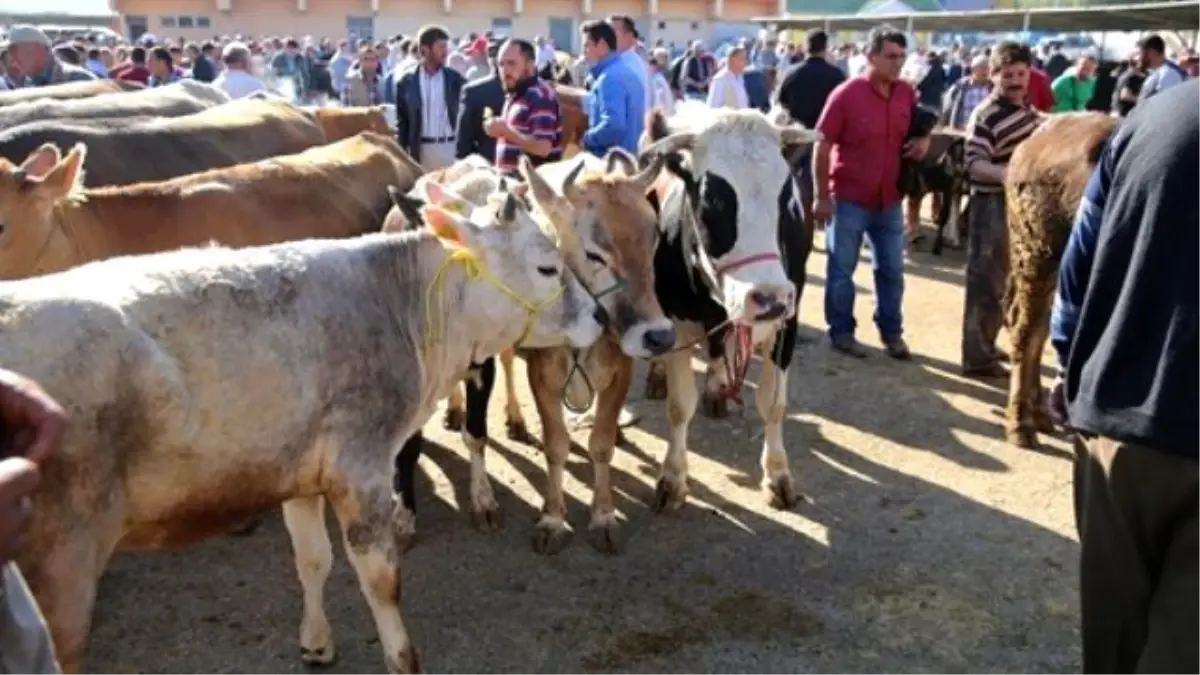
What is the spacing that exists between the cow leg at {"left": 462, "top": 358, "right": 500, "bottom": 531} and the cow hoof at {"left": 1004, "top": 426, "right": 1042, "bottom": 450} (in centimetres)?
303

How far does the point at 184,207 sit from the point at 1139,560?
4.10 meters

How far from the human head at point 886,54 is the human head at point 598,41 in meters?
1.75

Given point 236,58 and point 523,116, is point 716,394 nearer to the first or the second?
point 523,116

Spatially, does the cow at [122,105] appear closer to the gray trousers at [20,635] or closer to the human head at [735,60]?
the gray trousers at [20,635]

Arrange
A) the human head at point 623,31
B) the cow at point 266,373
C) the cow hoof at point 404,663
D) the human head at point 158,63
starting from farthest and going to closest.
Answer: the human head at point 158,63
the human head at point 623,31
the cow hoof at point 404,663
the cow at point 266,373

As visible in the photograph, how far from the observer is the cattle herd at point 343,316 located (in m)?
2.74

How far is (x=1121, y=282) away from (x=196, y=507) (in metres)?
2.52

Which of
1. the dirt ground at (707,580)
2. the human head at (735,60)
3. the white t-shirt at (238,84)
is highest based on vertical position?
the human head at (735,60)

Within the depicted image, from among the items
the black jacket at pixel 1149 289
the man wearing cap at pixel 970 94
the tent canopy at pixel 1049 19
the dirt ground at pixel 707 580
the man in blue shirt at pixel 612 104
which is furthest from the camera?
the tent canopy at pixel 1049 19

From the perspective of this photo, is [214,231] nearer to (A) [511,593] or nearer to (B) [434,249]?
(B) [434,249]

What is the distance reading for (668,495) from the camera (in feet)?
17.3

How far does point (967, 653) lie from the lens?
13.3ft

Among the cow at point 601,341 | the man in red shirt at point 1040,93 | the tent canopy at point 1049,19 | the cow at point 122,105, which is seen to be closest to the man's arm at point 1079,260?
the cow at point 601,341

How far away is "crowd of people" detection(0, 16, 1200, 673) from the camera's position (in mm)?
2393
